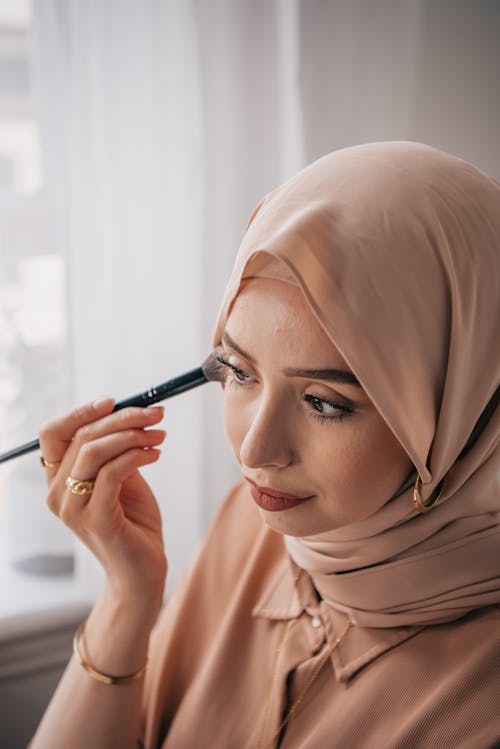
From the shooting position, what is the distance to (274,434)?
30.2 inches

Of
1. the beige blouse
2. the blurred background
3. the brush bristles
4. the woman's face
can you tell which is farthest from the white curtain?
the woman's face

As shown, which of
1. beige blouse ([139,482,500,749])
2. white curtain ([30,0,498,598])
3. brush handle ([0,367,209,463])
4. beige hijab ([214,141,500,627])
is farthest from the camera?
white curtain ([30,0,498,598])

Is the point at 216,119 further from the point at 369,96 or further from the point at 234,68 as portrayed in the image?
the point at 369,96

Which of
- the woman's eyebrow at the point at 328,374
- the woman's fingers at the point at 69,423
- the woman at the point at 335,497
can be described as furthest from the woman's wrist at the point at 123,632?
the woman's eyebrow at the point at 328,374

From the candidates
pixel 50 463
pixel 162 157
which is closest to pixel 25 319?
pixel 162 157

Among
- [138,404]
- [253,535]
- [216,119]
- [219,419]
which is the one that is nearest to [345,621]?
[253,535]

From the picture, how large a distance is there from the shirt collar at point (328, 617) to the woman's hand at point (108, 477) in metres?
0.15

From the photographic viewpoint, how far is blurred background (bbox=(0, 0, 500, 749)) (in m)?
1.39

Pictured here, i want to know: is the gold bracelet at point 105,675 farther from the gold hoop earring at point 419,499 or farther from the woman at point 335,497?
the gold hoop earring at point 419,499

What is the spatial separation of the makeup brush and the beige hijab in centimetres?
6

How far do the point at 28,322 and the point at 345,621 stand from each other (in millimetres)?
970

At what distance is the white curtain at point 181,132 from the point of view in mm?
1378

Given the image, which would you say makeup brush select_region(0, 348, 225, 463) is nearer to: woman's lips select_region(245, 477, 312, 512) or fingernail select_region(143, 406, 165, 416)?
fingernail select_region(143, 406, 165, 416)

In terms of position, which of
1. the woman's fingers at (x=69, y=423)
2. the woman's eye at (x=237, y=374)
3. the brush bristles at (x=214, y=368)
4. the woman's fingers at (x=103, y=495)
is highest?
the woman's eye at (x=237, y=374)
